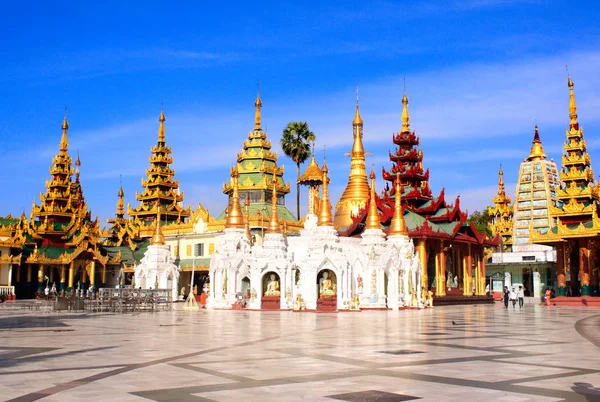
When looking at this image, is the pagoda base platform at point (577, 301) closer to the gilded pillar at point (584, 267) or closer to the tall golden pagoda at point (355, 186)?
the gilded pillar at point (584, 267)

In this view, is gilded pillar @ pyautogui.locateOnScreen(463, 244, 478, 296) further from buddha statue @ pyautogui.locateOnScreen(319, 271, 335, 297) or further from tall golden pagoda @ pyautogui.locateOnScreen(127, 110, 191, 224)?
tall golden pagoda @ pyautogui.locateOnScreen(127, 110, 191, 224)

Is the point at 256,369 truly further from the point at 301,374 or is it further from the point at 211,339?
the point at 211,339

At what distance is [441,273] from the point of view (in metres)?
49.0

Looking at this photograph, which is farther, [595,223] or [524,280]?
[524,280]

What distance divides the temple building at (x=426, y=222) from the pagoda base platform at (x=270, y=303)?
10711 millimetres

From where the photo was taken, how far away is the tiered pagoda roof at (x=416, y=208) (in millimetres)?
49781

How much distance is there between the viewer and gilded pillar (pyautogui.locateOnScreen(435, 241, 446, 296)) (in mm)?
48656

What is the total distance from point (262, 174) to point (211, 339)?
4703 cm

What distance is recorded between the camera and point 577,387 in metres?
9.61

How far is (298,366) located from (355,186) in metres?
48.8

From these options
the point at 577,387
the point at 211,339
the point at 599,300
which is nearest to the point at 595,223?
the point at 599,300

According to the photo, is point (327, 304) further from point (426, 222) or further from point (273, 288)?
point (426, 222)

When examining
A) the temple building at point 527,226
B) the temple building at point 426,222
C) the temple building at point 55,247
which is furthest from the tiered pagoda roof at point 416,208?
the temple building at point 55,247

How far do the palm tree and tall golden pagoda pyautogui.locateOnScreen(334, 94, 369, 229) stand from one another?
8.68 meters
